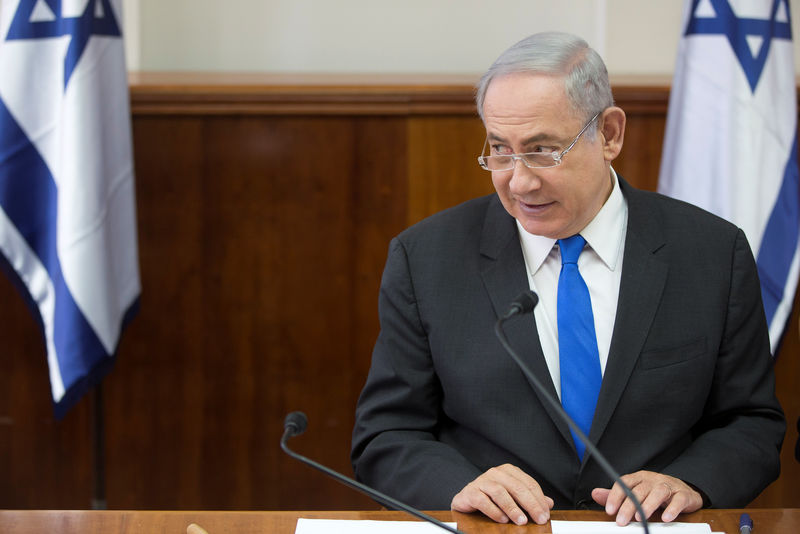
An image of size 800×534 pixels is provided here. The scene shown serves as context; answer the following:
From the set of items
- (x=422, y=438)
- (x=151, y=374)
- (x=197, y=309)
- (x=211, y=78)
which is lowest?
(x=151, y=374)

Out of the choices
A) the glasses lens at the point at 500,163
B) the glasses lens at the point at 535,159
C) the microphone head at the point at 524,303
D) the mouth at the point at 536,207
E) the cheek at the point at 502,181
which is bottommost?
the microphone head at the point at 524,303

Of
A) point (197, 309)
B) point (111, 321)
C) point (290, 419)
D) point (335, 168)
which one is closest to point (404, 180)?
point (335, 168)

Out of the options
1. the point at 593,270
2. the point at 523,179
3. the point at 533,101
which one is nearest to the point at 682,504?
the point at 593,270

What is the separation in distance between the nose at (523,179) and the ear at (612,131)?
0.18m

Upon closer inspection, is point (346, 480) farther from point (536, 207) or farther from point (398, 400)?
point (536, 207)

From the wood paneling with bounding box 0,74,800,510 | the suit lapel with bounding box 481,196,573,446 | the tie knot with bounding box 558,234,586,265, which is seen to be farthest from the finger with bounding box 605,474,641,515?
the wood paneling with bounding box 0,74,800,510

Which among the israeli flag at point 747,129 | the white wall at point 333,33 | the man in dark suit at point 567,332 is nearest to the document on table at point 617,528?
the man in dark suit at point 567,332

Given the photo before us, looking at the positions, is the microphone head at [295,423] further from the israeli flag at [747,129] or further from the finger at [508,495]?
the israeli flag at [747,129]

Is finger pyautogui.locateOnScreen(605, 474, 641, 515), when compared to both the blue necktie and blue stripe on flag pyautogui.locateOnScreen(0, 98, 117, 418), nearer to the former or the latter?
the blue necktie

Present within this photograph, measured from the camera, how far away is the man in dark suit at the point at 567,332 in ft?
5.43

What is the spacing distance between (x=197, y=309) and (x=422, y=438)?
4.60ft

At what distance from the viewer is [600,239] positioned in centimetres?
180

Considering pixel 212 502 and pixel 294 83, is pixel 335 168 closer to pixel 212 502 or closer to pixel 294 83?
pixel 294 83

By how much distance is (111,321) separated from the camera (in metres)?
2.67
